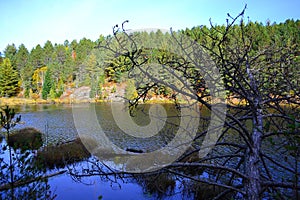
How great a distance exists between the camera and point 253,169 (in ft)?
4.94

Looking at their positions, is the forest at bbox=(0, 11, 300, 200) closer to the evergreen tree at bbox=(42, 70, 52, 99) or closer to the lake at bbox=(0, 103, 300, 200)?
the lake at bbox=(0, 103, 300, 200)

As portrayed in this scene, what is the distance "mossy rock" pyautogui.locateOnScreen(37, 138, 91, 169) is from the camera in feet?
37.5

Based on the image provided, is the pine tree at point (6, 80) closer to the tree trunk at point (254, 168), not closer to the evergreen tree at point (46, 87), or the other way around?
the evergreen tree at point (46, 87)

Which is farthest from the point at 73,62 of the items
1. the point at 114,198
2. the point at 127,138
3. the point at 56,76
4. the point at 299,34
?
the point at 299,34

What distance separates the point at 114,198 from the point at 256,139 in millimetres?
7563

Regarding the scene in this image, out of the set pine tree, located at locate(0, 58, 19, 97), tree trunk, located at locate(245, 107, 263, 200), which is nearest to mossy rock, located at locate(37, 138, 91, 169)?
tree trunk, located at locate(245, 107, 263, 200)

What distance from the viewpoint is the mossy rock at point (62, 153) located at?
450 inches

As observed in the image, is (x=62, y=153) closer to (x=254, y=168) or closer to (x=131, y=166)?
(x=131, y=166)

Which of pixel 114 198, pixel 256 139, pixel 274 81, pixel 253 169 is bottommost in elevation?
pixel 114 198

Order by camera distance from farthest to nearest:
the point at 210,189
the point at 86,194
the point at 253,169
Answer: the point at 86,194 < the point at 210,189 < the point at 253,169

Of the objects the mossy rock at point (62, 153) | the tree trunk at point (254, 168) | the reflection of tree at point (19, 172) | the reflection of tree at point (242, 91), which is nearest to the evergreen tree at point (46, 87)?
the mossy rock at point (62, 153)

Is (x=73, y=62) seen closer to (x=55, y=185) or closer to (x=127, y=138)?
(x=127, y=138)

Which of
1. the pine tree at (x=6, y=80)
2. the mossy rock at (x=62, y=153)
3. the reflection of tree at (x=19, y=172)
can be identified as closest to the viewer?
the reflection of tree at (x=19, y=172)

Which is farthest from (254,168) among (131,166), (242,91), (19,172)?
(131,166)
